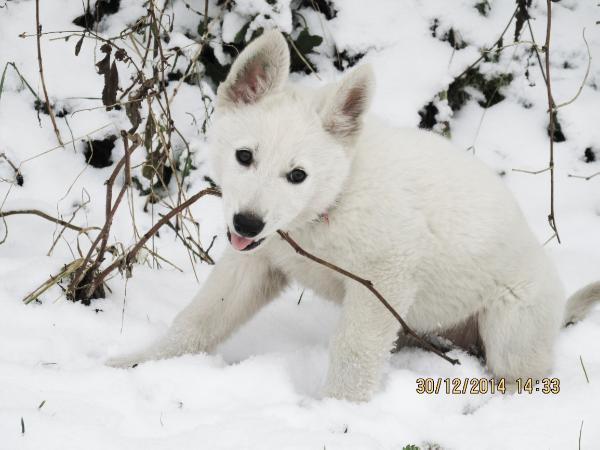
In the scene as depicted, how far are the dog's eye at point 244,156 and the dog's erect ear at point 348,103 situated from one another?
1.08ft

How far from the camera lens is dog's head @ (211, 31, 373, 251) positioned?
2.66 metres

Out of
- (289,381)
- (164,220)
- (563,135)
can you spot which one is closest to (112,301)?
(164,220)

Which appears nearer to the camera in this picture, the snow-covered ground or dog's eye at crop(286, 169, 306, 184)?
the snow-covered ground

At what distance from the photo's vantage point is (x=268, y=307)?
12.7 feet

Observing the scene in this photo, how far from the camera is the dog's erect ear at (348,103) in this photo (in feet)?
9.27

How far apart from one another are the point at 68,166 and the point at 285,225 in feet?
7.38

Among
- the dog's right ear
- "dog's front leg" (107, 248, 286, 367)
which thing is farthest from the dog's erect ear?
"dog's front leg" (107, 248, 286, 367)

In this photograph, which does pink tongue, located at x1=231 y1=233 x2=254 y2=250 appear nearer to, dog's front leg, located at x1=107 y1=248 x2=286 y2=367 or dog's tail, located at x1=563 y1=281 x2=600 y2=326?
dog's front leg, located at x1=107 y1=248 x2=286 y2=367

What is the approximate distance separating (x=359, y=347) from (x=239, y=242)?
67 centimetres

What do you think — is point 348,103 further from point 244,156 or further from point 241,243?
point 241,243

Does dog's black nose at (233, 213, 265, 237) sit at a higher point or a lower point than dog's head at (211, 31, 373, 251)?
lower

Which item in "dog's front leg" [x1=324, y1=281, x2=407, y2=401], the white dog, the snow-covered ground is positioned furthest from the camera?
"dog's front leg" [x1=324, y1=281, x2=407, y2=401]

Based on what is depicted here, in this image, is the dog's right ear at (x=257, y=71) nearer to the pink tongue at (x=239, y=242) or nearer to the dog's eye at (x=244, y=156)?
the dog's eye at (x=244, y=156)

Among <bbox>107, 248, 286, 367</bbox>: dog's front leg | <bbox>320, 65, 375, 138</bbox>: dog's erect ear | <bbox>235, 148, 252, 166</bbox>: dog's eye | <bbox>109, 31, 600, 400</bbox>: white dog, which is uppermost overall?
<bbox>320, 65, 375, 138</bbox>: dog's erect ear
